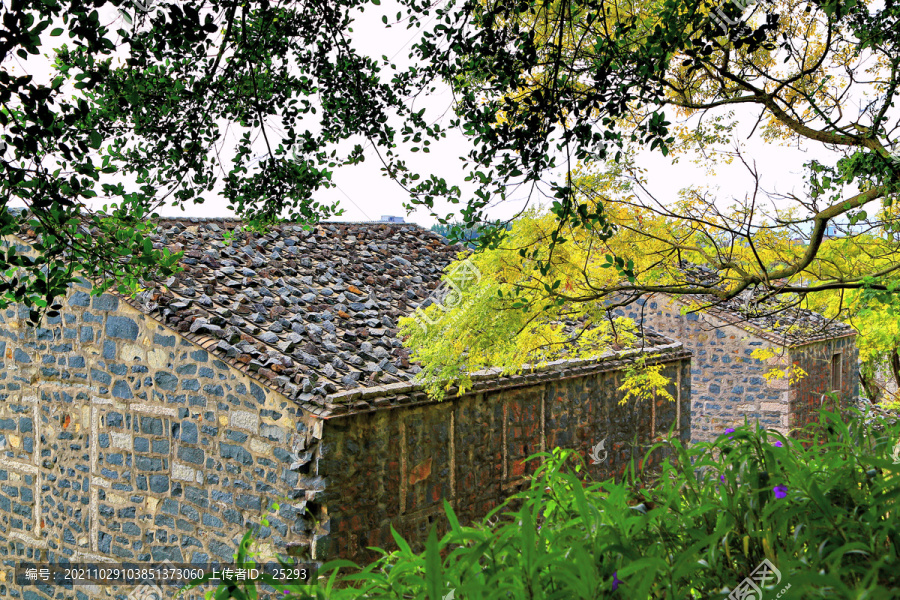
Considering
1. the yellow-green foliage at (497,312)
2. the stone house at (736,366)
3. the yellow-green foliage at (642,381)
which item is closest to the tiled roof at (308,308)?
the yellow-green foliage at (642,381)

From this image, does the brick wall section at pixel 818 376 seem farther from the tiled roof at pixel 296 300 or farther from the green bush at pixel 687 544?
the green bush at pixel 687 544

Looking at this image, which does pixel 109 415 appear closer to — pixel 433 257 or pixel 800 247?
pixel 433 257

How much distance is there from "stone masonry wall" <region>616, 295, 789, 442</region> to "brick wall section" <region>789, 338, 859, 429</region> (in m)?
0.48

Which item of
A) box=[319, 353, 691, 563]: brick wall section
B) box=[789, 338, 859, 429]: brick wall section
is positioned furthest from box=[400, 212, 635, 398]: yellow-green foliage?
box=[789, 338, 859, 429]: brick wall section

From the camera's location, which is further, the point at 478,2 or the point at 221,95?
the point at 221,95

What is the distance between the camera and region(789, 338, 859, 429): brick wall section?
1537 cm

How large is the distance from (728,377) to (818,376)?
123 inches

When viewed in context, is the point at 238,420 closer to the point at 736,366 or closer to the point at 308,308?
the point at 308,308

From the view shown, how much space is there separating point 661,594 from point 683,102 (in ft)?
15.7

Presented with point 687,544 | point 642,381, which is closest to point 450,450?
point 642,381

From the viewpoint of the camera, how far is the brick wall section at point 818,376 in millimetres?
15367

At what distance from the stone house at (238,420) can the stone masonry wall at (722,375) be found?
6.04 meters

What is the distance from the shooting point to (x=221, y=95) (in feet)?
15.6

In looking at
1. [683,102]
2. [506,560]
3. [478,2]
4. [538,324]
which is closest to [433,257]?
[538,324]
